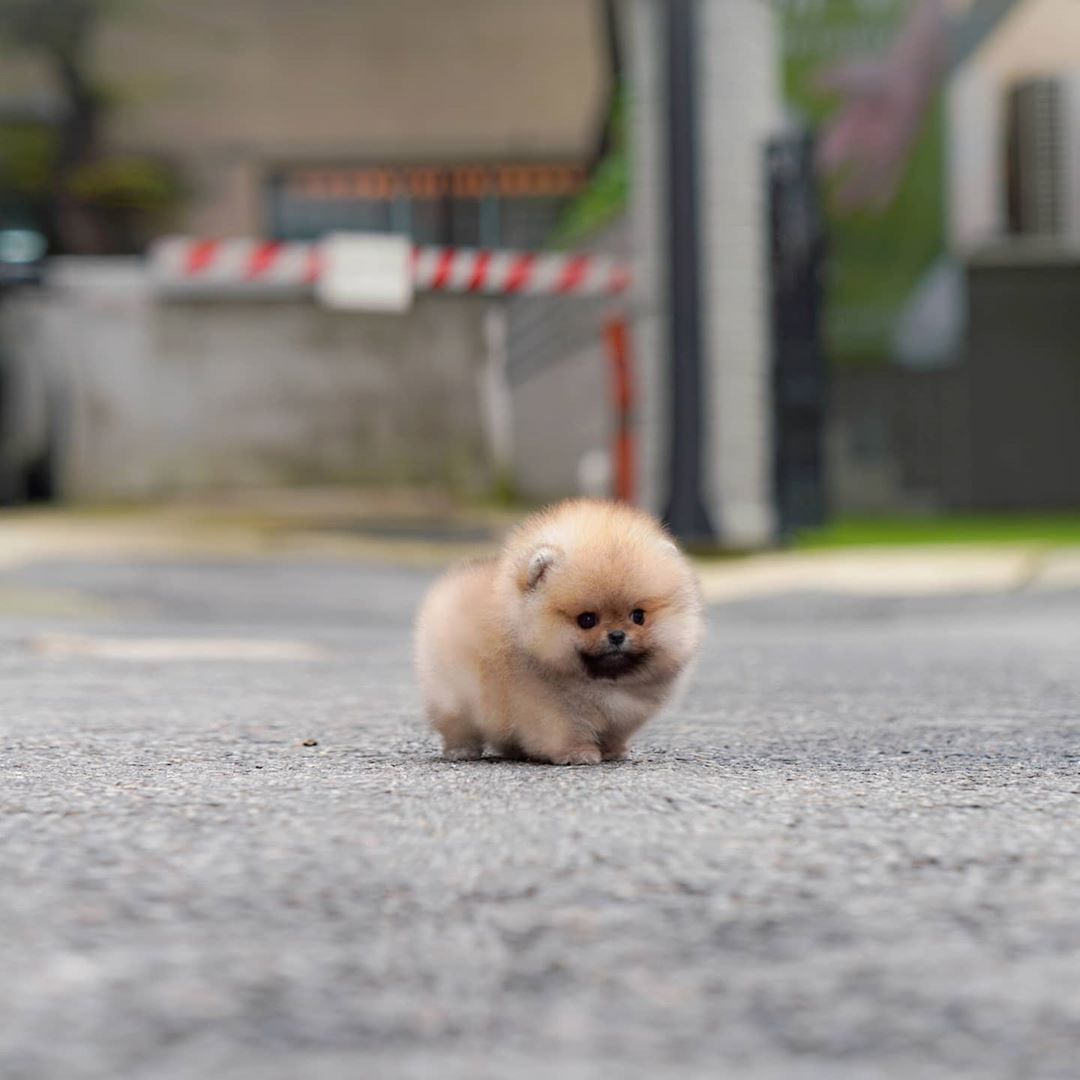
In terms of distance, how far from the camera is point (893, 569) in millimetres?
9062

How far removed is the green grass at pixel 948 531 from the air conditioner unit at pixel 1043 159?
3.42m

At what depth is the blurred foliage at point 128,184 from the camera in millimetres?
18781

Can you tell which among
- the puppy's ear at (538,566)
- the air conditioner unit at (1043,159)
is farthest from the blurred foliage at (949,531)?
the puppy's ear at (538,566)

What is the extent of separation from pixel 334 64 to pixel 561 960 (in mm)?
18520

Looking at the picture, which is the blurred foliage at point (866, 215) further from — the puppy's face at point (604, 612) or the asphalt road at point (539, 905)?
the puppy's face at point (604, 612)

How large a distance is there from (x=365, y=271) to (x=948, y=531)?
4.88m

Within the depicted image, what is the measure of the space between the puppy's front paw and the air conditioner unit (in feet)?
49.9

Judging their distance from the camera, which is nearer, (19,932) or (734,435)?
(19,932)

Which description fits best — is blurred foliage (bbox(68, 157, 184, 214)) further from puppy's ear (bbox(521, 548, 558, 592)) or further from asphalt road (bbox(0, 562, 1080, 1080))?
puppy's ear (bbox(521, 548, 558, 592))

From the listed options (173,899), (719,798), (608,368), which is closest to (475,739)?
(719,798)

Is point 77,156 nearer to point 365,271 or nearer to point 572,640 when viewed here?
point 365,271

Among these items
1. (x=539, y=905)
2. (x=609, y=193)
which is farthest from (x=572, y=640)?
(x=609, y=193)

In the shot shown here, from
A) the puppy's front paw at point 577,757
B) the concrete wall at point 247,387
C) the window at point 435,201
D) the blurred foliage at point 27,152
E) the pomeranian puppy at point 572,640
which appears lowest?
the puppy's front paw at point 577,757

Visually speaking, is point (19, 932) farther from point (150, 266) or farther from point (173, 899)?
point (150, 266)
